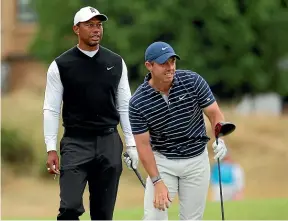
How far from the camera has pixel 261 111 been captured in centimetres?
4184

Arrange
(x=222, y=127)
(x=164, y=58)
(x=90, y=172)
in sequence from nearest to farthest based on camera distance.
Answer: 1. (x=164, y=58)
2. (x=222, y=127)
3. (x=90, y=172)

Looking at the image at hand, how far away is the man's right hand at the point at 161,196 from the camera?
8.24 metres

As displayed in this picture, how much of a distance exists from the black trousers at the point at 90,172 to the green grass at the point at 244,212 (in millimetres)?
3357

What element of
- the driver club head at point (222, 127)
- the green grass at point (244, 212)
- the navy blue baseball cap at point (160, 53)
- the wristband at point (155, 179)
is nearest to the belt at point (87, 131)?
the wristband at point (155, 179)

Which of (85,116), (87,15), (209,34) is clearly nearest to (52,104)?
(85,116)

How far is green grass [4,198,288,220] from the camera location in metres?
12.5

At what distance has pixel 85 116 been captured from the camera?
882cm

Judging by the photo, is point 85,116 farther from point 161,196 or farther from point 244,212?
point 244,212

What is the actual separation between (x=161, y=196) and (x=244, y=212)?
5.05m

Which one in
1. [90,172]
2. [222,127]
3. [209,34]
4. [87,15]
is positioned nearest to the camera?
[222,127]

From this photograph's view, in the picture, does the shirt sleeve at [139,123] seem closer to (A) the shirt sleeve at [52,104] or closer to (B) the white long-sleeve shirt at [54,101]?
(B) the white long-sleeve shirt at [54,101]

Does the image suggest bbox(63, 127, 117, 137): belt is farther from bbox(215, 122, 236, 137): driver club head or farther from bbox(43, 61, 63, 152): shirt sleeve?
bbox(215, 122, 236, 137): driver club head

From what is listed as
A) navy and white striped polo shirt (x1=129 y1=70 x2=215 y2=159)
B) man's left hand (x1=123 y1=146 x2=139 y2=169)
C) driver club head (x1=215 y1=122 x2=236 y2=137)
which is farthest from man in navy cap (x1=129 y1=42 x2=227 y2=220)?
man's left hand (x1=123 y1=146 x2=139 y2=169)

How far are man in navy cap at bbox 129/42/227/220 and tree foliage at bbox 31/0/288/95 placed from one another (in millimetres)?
24634
